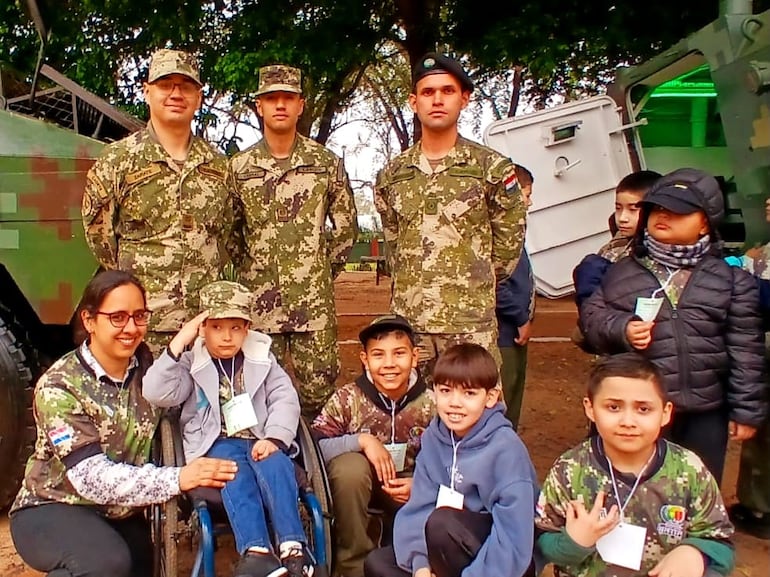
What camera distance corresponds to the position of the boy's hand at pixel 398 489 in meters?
2.80

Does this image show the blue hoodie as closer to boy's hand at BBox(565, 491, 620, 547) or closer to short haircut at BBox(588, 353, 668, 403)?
boy's hand at BBox(565, 491, 620, 547)

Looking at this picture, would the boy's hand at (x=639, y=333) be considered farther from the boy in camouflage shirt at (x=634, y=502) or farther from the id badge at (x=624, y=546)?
the id badge at (x=624, y=546)

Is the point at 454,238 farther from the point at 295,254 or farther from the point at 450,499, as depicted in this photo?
the point at 450,499

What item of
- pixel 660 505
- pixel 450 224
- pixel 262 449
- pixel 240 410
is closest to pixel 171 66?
pixel 450 224

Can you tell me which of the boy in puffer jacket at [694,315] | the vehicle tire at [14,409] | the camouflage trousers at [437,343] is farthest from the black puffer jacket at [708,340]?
the vehicle tire at [14,409]

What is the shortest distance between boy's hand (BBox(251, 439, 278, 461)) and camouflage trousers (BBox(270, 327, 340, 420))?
32.0 inches

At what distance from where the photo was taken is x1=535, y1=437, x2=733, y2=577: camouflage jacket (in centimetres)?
227

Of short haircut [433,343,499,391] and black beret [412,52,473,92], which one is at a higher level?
black beret [412,52,473,92]

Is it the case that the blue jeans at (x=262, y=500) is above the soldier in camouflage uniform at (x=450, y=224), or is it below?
below

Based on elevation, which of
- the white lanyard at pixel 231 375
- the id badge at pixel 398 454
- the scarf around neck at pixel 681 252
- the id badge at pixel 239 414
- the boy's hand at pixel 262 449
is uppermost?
the scarf around neck at pixel 681 252

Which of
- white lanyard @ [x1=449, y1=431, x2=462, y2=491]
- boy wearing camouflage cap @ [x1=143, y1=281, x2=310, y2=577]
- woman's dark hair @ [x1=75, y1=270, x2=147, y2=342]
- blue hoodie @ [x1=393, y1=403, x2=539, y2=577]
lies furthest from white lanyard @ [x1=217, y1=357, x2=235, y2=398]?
white lanyard @ [x1=449, y1=431, x2=462, y2=491]

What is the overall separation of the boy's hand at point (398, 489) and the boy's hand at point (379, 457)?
16 mm

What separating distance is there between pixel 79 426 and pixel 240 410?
459 mm

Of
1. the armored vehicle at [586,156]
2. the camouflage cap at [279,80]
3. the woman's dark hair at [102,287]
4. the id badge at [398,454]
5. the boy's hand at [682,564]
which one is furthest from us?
the armored vehicle at [586,156]
